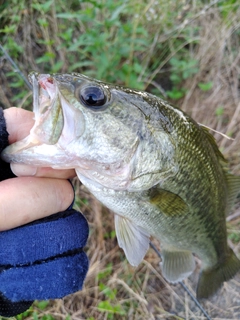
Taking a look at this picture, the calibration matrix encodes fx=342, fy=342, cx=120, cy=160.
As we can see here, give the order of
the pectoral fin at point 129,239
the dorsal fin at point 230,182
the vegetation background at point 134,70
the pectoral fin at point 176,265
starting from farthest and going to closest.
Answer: the vegetation background at point 134,70 < the pectoral fin at point 176,265 < the dorsal fin at point 230,182 < the pectoral fin at point 129,239

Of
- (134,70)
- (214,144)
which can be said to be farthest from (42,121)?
(134,70)

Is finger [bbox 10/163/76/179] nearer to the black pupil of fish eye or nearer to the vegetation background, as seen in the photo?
the black pupil of fish eye

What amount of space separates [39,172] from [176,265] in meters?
0.95

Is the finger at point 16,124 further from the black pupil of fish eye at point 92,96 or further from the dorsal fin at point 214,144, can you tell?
the dorsal fin at point 214,144

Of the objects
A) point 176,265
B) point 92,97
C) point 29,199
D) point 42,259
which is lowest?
point 176,265

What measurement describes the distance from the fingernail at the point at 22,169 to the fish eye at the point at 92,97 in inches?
11.2

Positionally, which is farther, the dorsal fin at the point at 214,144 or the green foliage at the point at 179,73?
the green foliage at the point at 179,73

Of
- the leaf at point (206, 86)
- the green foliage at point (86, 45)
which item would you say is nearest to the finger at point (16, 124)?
the green foliage at point (86, 45)

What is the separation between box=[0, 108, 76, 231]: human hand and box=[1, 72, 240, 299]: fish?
7cm

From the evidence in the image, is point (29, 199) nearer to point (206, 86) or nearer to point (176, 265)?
point (176, 265)

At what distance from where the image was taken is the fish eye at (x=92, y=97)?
1.16m

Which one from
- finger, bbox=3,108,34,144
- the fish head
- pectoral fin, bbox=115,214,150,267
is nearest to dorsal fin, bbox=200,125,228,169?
the fish head

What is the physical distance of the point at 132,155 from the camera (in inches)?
49.3

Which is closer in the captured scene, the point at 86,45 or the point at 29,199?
the point at 29,199
